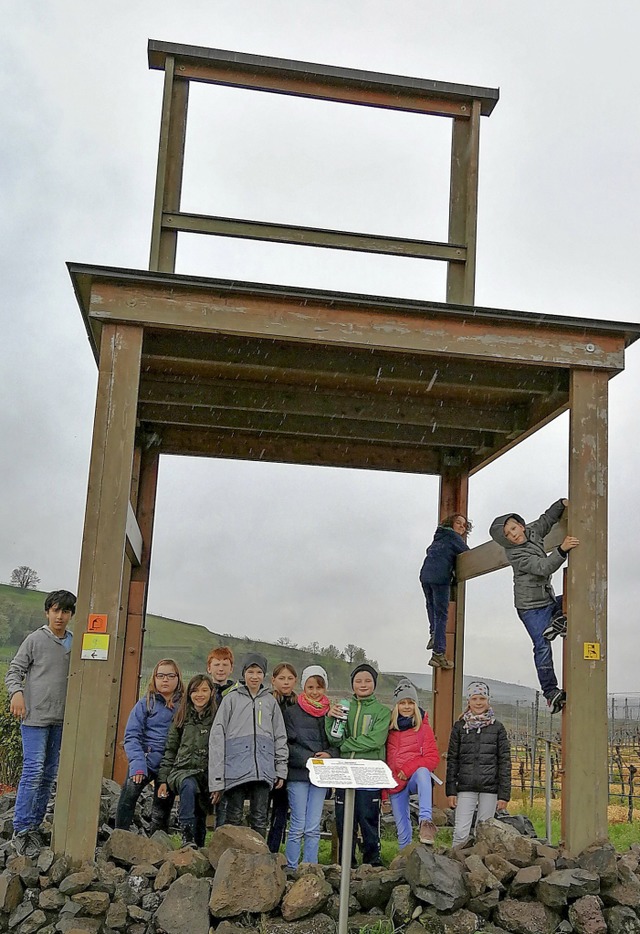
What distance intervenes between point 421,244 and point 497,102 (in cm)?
163

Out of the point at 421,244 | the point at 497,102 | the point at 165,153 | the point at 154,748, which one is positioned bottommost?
the point at 154,748

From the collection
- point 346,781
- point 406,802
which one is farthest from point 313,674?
point 346,781

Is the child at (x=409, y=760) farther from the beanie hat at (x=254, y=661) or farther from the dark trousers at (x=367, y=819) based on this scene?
the beanie hat at (x=254, y=661)

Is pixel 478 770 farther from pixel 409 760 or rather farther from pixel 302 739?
pixel 302 739

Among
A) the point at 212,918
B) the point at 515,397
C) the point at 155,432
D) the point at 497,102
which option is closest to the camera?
the point at 212,918

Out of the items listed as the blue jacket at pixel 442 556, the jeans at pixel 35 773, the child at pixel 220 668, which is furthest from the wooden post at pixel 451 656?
the jeans at pixel 35 773

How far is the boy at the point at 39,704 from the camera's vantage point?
627cm

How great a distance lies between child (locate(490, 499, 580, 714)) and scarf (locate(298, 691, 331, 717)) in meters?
1.70

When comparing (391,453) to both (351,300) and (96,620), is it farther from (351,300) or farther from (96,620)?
(96,620)

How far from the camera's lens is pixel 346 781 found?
4.54 m

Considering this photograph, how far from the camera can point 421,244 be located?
740 cm

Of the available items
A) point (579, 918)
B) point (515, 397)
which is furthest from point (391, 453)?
point (579, 918)

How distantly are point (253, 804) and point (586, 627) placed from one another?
274cm

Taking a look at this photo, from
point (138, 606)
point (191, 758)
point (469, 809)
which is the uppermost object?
point (138, 606)
